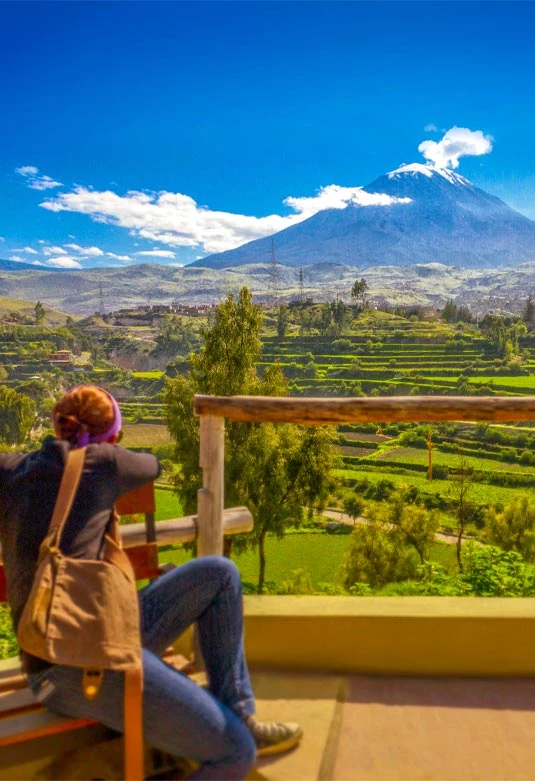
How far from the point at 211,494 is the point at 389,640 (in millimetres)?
805

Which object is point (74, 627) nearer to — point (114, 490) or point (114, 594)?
point (114, 594)

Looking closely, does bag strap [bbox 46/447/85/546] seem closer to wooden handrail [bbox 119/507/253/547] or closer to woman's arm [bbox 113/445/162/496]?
woman's arm [bbox 113/445/162/496]

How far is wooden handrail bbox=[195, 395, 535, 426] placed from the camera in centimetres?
210

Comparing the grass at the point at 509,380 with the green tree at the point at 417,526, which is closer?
the green tree at the point at 417,526

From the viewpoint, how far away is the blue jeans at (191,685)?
1385mm

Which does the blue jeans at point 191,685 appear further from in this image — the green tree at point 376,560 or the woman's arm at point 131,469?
the green tree at point 376,560

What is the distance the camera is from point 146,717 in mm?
1387

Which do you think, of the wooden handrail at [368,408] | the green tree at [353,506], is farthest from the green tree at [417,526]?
the wooden handrail at [368,408]

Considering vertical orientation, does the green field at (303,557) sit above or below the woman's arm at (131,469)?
below

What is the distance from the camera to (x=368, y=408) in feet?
6.91

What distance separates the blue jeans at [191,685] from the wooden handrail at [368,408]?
61 centimetres

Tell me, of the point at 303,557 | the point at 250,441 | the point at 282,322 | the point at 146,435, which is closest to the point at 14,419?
the point at 146,435

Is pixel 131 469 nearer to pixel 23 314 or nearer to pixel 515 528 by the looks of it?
pixel 515 528

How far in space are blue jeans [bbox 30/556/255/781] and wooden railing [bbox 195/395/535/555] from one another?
0.49 metres
